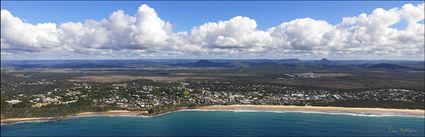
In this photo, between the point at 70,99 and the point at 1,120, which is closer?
the point at 1,120

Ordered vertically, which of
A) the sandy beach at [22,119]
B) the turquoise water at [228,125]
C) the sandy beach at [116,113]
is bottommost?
the turquoise water at [228,125]

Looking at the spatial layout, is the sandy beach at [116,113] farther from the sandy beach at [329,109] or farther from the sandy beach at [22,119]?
the sandy beach at [329,109]

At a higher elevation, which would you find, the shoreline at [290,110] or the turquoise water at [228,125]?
the shoreline at [290,110]

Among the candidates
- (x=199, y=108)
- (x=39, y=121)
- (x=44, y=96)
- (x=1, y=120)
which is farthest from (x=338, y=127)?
(x=44, y=96)

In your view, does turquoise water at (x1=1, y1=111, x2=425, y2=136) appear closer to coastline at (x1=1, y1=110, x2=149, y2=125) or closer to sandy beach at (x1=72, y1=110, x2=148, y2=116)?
coastline at (x1=1, y1=110, x2=149, y2=125)

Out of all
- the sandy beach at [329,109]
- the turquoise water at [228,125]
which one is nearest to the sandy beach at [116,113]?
the turquoise water at [228,125]

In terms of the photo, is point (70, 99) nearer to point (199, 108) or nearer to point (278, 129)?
point (199, 108)

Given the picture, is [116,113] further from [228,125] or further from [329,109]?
[329,109]

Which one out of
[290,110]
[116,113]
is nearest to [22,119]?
[116,113]

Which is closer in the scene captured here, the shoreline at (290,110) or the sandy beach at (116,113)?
the sandy beach at (116,113)
